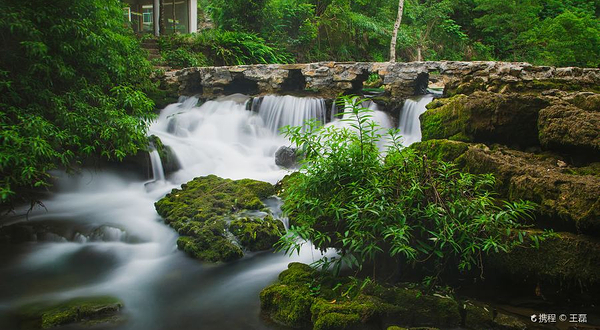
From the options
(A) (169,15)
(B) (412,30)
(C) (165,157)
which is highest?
(A) (169,15)

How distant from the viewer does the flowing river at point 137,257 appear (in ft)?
15.9

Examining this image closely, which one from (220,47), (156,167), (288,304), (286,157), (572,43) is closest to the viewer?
(288,304)

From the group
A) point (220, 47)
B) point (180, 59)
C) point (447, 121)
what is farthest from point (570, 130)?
point (220, 47)

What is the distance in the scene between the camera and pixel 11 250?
20.2 ft

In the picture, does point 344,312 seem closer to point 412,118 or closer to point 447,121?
point 447,121

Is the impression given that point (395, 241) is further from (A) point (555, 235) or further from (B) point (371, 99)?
(B) point (371, 99)

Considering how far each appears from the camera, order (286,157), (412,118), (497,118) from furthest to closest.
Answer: (412,118), (286,157), (497,118)

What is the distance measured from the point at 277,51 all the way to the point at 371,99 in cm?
877

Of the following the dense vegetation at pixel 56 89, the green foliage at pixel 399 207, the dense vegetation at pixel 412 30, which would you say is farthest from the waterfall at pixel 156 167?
the dense vegetation at pixel 412 30

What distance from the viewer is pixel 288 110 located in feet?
39.0

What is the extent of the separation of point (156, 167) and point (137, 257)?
3.16 meters

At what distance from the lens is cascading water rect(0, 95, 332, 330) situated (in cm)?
486

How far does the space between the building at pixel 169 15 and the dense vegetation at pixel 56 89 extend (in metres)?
15.2

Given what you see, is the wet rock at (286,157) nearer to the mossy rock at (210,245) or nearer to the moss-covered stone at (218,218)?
the moss-covered stone at (218,218)
